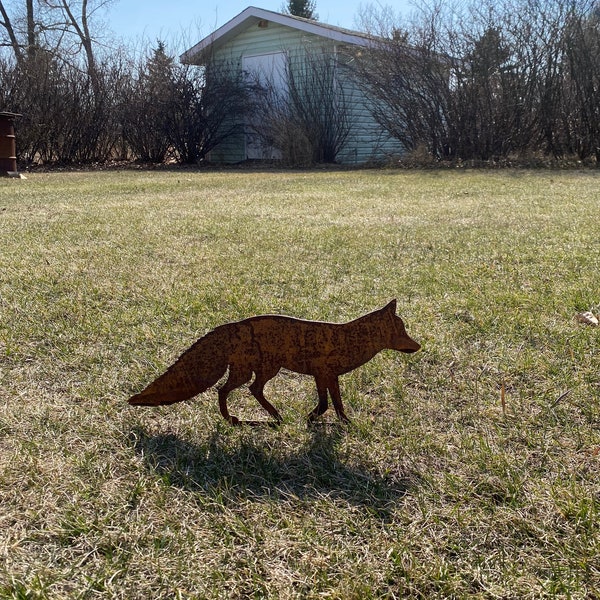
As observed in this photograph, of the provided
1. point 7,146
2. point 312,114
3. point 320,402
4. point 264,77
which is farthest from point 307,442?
point 264,77

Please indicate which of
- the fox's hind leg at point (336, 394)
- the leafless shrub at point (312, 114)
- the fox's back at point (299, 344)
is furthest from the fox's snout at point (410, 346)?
the leafless shrub at point (312, 114)

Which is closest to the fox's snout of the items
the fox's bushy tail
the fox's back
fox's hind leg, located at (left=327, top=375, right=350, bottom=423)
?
the fox's back

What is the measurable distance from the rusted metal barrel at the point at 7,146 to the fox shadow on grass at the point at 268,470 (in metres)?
11.6

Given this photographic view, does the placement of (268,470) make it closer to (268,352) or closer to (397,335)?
(268,352)

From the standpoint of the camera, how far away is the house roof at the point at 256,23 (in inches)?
625

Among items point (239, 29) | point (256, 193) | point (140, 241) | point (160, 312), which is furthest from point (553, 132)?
point (160, 312)

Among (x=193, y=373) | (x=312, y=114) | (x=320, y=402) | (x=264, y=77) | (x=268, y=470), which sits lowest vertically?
(x=268, y=470)

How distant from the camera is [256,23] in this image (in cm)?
1783

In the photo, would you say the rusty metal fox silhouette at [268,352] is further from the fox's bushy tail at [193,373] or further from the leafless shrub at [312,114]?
the leafless shrub at [312,114]

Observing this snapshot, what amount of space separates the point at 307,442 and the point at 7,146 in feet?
40.5

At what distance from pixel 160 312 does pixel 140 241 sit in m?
2.11

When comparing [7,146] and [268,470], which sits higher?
[7,146]

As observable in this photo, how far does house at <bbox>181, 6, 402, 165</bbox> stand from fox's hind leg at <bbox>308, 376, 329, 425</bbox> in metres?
14.8

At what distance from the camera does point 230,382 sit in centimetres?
174
